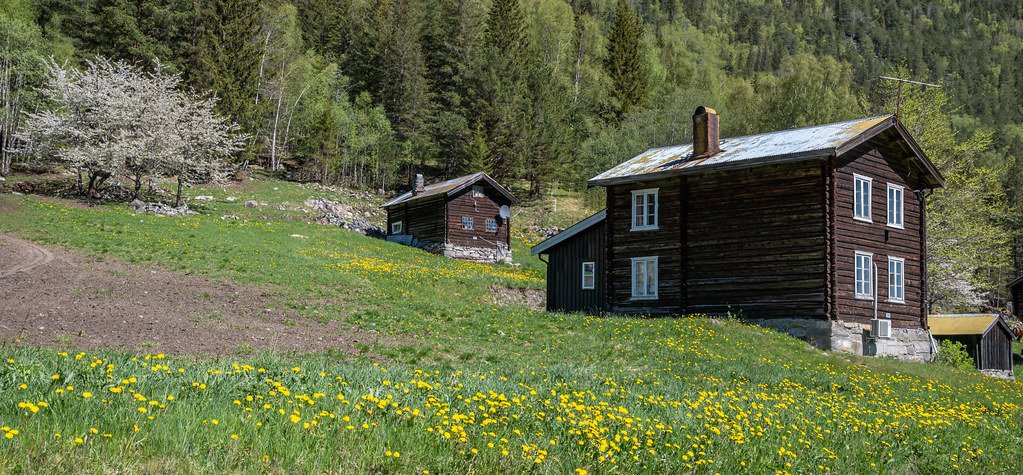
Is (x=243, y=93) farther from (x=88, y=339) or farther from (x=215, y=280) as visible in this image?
(x=88, y=339)

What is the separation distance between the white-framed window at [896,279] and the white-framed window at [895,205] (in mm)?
1386

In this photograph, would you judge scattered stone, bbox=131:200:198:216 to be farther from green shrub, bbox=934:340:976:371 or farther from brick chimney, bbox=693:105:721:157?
green shrub, bbox=934:340:976:371

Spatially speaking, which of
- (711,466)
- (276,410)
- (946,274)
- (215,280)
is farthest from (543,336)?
(946,274)

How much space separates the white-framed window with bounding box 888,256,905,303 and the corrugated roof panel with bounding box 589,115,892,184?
17.3 ft

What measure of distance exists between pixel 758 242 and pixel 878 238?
483 centimetres

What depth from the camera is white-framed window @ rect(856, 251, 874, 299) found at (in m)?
29.0

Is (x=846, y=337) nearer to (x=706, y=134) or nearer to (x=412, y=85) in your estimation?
(x=706, y=134)

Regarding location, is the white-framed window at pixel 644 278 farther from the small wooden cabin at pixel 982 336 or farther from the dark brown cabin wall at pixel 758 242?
the small wooden cabin at pixel 982 336

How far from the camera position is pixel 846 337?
27.8 m

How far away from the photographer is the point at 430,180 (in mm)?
88500

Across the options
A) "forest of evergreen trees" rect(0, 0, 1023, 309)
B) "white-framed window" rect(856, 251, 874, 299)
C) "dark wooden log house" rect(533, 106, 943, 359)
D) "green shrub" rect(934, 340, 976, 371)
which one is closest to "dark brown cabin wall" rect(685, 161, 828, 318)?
"dark wooden log house" rect(533, 106, 943, 359)

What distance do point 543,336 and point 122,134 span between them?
123 feet

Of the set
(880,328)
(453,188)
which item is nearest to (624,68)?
(453,188)

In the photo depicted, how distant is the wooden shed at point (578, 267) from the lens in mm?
35406
